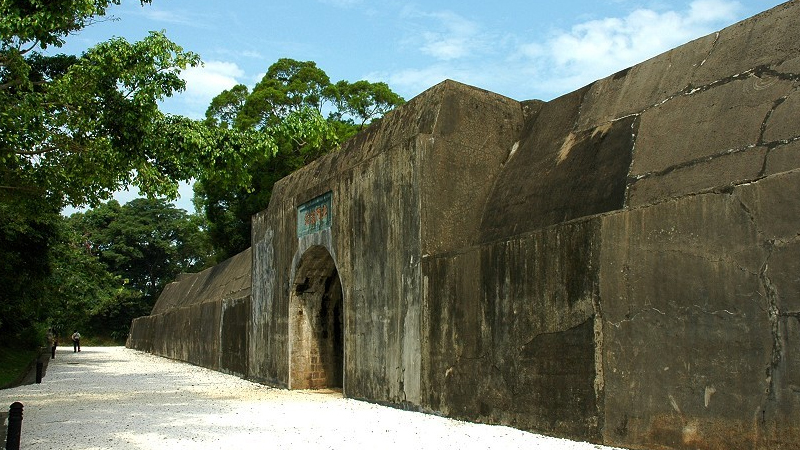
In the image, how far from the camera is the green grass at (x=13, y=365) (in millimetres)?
17367

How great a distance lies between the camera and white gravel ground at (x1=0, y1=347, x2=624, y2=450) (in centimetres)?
745

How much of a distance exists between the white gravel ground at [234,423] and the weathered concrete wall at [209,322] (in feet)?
11.5

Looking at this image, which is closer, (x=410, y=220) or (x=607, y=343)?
(x=607, y=343)

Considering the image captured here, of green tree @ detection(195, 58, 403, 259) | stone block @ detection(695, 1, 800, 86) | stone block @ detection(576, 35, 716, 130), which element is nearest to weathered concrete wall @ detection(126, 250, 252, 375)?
green tree @ detection(195, 58, 403, 259)

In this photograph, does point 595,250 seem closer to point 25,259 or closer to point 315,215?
point 315,215

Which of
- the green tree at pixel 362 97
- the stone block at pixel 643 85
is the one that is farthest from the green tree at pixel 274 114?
the stone block at pixel 643 85

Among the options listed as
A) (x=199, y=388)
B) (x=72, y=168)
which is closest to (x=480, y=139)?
(x=72, y=168)

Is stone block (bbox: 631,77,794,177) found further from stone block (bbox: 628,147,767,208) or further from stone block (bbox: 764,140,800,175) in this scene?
stone block (bbox: 764,140,800,175)

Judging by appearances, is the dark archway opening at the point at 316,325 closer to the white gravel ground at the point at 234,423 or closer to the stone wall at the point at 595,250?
the white gravel ground at the point at 234,423

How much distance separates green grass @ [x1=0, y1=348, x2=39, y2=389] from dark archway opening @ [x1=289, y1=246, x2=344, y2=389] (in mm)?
6832

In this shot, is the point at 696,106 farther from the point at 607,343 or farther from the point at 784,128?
the point at 607,343

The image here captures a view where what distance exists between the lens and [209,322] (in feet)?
73.3

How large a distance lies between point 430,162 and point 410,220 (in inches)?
34.4

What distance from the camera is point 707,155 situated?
6852 mm
